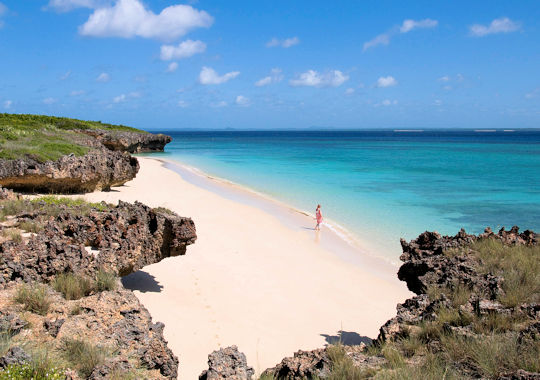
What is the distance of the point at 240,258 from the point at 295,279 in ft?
6.41

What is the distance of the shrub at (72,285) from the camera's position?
16.9 ft

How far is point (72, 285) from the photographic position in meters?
5.22

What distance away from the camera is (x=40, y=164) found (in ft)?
51.3

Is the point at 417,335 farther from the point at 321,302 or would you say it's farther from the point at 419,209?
the point at 419,209

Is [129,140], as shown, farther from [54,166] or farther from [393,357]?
[393,357]

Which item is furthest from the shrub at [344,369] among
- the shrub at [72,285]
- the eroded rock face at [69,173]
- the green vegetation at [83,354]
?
the eroded rock face at [69,173]

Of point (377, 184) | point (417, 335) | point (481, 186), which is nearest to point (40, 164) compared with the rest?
point (417, 335)

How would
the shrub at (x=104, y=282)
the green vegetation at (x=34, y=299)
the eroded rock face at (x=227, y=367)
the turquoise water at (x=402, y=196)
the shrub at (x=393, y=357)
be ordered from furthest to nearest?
the turquoise water at (x=402, y=196), the shrub at (x=104, y=282), the green vegetation at (x=34, y=299), the eroded rock face at (x=227, y=367), the shrub at (x=393, y=357)

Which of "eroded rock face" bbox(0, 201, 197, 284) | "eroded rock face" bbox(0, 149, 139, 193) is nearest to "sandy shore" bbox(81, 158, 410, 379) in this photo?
"eroded rock face" bbox(0, 201, 197, 284)

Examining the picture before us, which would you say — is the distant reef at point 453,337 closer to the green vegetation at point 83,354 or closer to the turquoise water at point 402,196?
the green vegetation at point 83,354

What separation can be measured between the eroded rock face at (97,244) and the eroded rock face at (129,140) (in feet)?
104

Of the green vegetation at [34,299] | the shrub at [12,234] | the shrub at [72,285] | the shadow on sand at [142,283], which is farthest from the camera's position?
the shadow on sand at [142,283]

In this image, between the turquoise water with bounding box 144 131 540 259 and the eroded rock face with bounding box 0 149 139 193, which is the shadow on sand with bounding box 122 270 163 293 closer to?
the turquoise water with bounding box 144 131 540 259

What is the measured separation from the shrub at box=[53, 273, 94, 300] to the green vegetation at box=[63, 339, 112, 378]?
1.24 meters
